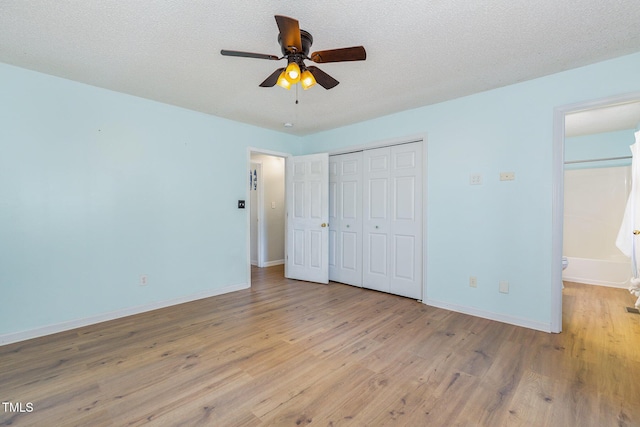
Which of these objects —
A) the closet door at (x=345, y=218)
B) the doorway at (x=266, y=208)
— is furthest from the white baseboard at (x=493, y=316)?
the doorway at (x=266, y=208)

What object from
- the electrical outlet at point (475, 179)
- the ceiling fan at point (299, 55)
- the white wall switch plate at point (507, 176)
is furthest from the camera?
the electrical outlet at point (475, 179)

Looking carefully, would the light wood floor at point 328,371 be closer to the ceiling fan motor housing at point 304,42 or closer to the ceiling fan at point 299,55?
the ceiling fan at point 299,55

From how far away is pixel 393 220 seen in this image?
3.78 m

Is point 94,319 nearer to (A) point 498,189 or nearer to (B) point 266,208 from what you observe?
(B) point 266,208

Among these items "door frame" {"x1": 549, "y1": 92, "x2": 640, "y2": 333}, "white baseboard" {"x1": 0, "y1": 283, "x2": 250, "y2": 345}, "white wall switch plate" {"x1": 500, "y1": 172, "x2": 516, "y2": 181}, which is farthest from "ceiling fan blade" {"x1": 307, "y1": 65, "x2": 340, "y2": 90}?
"white baseboard" {"x1": 0, "y1": 283, "x2": 250, "y2": 345}

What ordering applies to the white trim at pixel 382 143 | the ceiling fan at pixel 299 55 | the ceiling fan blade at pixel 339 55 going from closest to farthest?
Result: the ceiling fan at pixel 299 55, the ceiling fan blade at pixel 339 55, the white trim at pixel 382 143

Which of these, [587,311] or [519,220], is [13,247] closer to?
[519,220]

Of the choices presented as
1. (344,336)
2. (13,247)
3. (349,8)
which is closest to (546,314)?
(344,336)

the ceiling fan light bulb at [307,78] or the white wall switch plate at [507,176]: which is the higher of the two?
the ceiling fan light bulb at [307,78]

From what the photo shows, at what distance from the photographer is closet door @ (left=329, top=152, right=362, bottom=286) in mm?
4215

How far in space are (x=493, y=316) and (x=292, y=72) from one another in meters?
3.07

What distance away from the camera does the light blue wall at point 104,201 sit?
2488 mm

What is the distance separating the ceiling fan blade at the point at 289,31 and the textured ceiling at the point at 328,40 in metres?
0.20

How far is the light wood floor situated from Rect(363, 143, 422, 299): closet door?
2.18 ft
